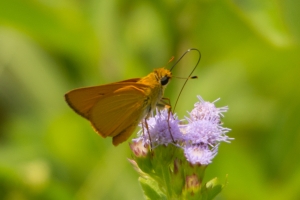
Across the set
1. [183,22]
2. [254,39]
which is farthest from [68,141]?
[254,39]

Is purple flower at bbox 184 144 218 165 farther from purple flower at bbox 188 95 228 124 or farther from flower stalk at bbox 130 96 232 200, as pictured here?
purple flower at bbox 188 95 228 124

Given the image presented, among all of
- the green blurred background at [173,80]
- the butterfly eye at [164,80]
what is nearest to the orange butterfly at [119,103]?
the butterfly eye at [164,80]

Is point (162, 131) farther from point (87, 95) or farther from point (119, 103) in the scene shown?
point (87, 95)

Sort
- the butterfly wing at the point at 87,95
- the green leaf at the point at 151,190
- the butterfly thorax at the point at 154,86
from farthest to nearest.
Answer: the butterfly thorax at the point at 154,86 → the butterfly wing at the point at 87,95 → the green leaf at the point at 151,190

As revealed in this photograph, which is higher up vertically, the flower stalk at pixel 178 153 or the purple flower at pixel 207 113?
the purple flower at pixel 207 113

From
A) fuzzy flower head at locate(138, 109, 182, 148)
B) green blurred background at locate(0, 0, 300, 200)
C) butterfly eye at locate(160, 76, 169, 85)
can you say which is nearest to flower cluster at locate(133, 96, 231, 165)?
fuzzy flower head at locate(138, 109, 182, 148)

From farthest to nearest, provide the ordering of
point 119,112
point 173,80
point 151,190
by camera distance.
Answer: point 173,80 → point 119,112 → point 151,190

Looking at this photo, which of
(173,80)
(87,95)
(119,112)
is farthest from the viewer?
(173,80)

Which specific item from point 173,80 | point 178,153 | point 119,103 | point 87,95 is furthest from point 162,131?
point 173,80

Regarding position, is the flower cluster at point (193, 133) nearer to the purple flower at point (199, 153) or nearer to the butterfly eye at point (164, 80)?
the purple flower at point (199, 153)
